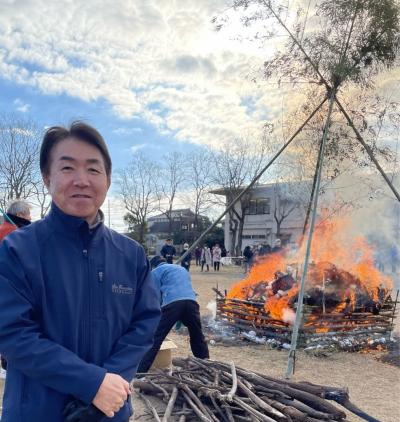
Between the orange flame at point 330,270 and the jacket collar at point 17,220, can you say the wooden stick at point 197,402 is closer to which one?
the jacket collar at point 17,220

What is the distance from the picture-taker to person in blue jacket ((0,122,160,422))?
1526 mm

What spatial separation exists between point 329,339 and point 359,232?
16.1 ft

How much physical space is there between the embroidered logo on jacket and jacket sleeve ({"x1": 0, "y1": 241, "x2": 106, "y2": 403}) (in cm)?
30

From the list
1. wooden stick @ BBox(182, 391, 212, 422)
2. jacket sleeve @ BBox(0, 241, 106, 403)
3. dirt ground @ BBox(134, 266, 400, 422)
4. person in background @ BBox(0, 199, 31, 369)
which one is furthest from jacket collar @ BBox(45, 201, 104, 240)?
person in background @ BBox(0, 199, 31, 369)

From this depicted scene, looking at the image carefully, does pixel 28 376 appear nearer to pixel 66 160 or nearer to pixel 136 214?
pixel 66 160

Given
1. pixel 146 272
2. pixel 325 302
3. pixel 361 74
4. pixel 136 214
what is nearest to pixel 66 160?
pixel 146 272

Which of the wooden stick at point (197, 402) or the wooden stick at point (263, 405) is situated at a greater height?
the wooden stick at point (263, 405)

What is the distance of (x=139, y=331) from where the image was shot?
5.95 feet

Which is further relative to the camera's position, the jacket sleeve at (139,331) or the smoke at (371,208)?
the smoke at (371,208)

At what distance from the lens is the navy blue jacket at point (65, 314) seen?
4.99 feet

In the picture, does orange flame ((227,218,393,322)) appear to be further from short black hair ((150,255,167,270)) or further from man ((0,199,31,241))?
man ((0,199,31,241))

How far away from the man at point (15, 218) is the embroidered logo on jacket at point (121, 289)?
349cm

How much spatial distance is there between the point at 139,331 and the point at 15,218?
358cm

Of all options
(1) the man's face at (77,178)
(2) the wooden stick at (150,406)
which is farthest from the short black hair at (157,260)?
(1) the man's face at (77,178)
